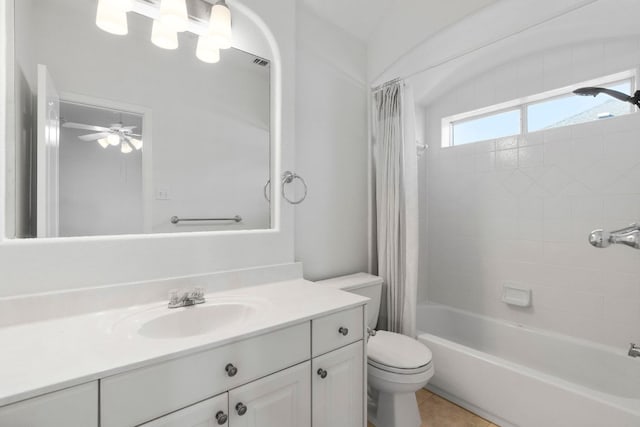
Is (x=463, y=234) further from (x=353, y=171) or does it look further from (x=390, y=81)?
(x=390, y=81)

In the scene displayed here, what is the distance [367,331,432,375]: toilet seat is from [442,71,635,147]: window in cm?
183

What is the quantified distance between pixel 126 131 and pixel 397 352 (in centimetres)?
168

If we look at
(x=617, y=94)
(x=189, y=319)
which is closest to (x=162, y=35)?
(x=189, y=319)

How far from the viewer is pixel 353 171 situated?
2154 mm

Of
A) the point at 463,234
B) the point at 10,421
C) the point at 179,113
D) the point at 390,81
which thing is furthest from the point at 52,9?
the point at 463,234

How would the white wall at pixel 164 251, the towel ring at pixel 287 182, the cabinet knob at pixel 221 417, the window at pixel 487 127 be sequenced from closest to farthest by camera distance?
1. the cabinet knob at pixel 221 417
2. the white wall at pixel 164 251
3. the towel ring at pixel 287 182
4. the window at pixel 487 127

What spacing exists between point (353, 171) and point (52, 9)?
1702 millimetres

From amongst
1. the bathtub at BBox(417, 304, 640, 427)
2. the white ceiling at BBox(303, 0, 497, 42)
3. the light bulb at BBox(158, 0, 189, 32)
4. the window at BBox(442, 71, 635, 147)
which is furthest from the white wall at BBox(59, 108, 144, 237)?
the window at BBox(442, 71, 635, 147)

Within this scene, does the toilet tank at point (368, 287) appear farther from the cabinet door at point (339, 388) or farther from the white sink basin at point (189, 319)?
the white sink basin at point (189, 319)

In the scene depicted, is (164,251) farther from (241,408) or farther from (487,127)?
(487,127)

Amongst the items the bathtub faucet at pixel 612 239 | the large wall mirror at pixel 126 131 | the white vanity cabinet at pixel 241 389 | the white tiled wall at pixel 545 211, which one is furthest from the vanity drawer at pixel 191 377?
the white tiled wall at pixel 545 211

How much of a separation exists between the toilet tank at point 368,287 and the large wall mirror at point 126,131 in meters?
0.61

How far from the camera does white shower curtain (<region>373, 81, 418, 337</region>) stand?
1.93 m

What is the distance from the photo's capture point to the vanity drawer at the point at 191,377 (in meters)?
0.70
